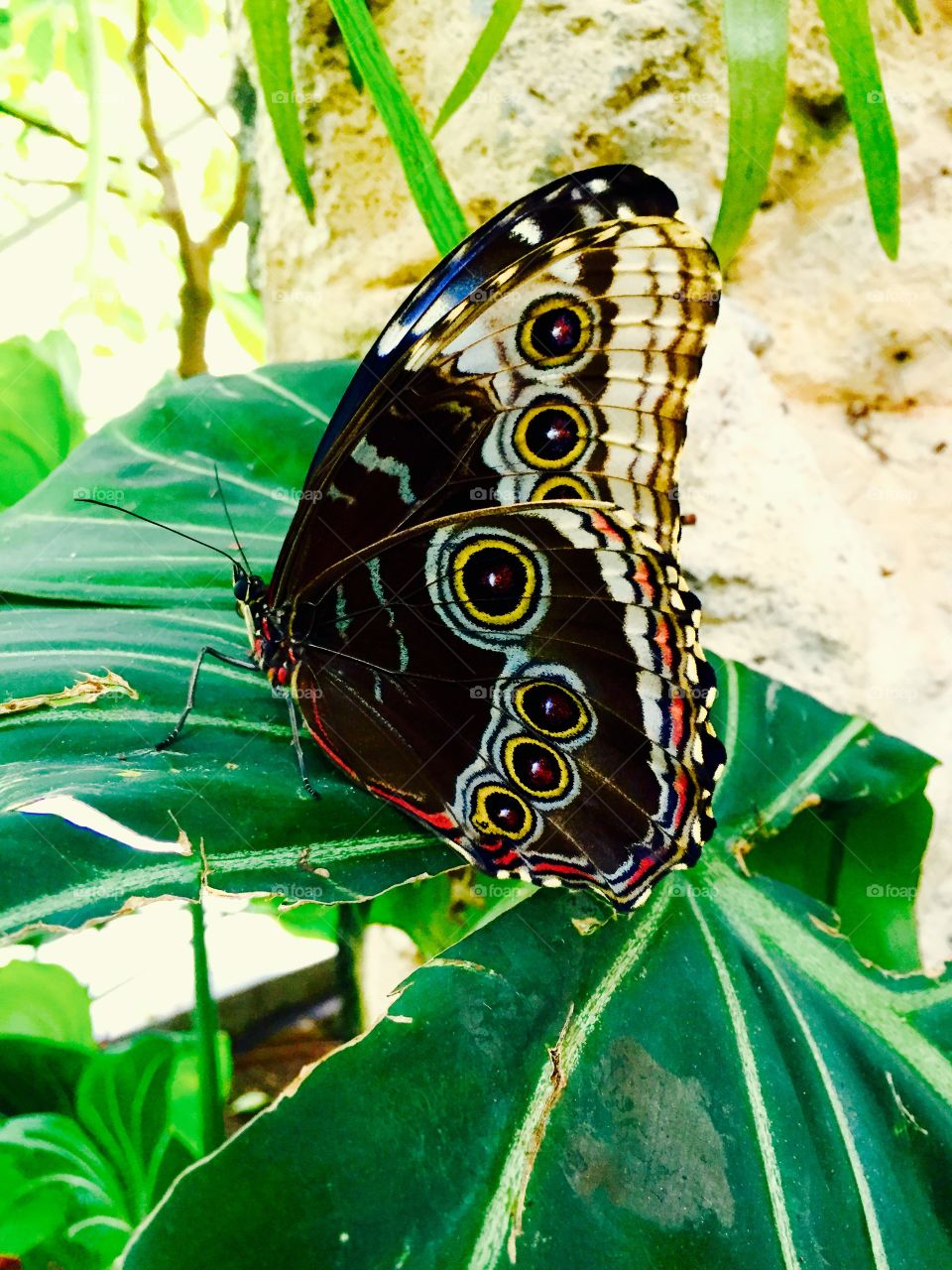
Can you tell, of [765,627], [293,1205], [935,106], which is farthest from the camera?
[935,106]

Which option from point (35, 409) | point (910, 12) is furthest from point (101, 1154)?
point (910, 12)

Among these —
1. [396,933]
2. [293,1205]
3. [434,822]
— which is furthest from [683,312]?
[396,933]

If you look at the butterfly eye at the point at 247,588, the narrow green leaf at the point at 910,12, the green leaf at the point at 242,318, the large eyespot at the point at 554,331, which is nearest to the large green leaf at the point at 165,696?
the butterfly eye at the point at 247,588

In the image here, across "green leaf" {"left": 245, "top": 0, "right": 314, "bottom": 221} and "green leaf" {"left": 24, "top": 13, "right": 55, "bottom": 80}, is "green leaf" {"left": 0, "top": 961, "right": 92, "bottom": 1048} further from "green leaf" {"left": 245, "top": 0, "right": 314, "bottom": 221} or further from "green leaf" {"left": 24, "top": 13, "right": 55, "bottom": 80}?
"green leaf" {"left": 24, "top": 13, "right": 55, "bottom": 80}

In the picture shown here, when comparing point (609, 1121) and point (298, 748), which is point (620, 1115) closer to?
point (609, 1121)

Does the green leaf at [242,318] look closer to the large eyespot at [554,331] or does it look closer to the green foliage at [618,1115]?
the large eyespot at [554,331]

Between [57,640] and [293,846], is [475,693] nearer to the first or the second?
[293,846]

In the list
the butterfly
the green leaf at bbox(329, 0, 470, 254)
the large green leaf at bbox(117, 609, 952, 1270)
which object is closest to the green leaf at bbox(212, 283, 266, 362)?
the green leaf at bbox(329, 0, 470, 254)

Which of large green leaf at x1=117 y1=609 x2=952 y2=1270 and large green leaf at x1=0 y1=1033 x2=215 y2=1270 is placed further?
large green leaf at x1=0 y1=1033 x2=215 y2=1270
